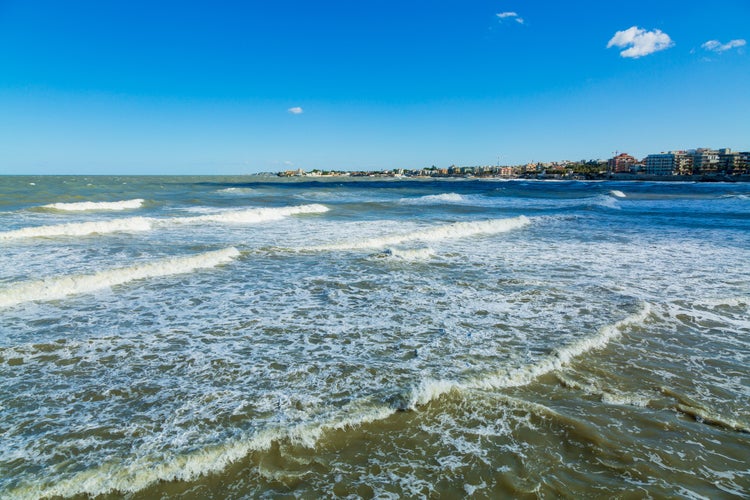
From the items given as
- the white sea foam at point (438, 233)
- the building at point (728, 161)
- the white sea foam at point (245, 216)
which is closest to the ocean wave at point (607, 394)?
the white sea foam at point (438, 233)

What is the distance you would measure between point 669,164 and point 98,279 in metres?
172

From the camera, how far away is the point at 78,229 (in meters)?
16.9

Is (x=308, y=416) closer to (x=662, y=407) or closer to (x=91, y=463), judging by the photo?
(x=91, y=463)

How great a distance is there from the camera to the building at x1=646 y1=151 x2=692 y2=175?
452 ft

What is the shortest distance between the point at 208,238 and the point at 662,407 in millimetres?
15013

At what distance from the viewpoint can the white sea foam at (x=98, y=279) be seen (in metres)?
8.04

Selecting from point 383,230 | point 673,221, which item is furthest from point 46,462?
point 673,221

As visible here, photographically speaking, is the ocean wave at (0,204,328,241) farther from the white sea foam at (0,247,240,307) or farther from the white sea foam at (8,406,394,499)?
the white sea foam at (8,406,394,499)

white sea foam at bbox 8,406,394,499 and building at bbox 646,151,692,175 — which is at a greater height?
building at bbox 646,151,692,175

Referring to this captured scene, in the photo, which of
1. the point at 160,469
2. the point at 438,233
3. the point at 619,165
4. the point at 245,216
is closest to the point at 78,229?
the point at 245,216

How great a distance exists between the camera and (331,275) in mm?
10188

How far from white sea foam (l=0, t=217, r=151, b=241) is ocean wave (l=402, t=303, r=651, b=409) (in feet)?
56.5

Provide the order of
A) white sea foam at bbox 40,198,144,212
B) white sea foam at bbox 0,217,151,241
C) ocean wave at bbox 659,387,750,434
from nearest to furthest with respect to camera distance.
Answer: ocean wave at bbox 659,387,750,434
white sea foam at bbox 0,217,151,241
white sea foam at bbox 40,198,144,212

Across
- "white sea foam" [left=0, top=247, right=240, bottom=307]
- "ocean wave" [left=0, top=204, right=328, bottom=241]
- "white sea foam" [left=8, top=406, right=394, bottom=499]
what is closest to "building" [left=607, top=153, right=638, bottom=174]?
"ocean wave" [left=0, top=204, right=328, bottom=241]
